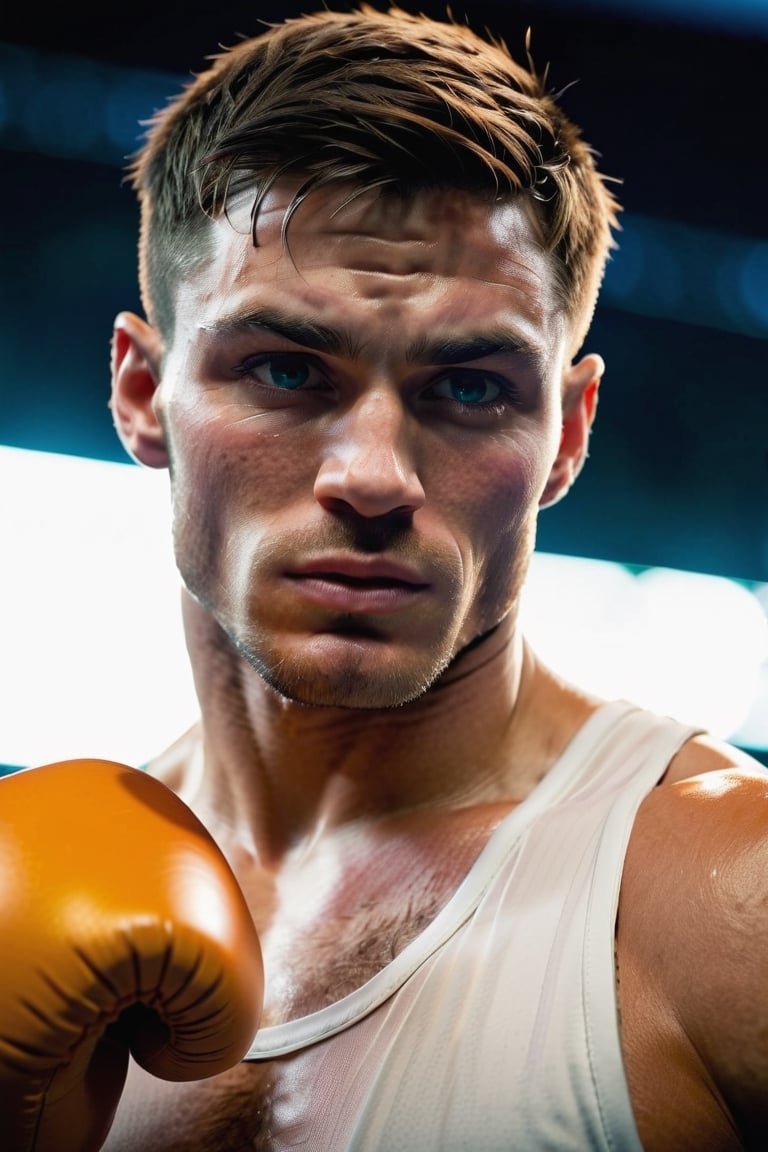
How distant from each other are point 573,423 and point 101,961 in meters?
0.87

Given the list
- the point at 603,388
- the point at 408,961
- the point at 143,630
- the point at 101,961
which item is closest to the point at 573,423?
the point at 408,961

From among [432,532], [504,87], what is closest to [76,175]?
[504,87]

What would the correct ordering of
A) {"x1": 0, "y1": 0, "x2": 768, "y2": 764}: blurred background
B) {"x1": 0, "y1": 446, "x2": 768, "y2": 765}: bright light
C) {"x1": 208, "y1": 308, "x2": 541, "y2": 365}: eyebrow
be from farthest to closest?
{"x1": 0, "y1": 446, "x2": 768, "y2": 765}: bright light < {"x1": 0, "y1": 0, "x2": 768, "y2": 764}: blurred background < {"x1": 208, "y1": 308, "x2": 541, "y2": 365}: eyebrow

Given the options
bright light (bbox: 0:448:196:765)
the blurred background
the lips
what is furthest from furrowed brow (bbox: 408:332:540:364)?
bright light (bbox: 0:448:196:765)

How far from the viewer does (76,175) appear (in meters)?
2.91

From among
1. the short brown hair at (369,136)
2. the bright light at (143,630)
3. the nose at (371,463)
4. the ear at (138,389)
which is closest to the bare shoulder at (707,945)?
the nose at (371,463)

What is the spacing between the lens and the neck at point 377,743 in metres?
1.29

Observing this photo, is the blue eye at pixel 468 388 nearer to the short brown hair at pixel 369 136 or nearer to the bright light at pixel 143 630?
the short brown hair at pixel 369 136

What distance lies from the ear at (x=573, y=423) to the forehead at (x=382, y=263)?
0.21 metres

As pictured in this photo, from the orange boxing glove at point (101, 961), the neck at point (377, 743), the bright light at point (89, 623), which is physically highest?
the orange boxing glove at point (101, 961)

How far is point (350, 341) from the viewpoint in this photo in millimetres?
1154

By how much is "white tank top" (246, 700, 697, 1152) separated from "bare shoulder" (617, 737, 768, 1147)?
0.02 metres

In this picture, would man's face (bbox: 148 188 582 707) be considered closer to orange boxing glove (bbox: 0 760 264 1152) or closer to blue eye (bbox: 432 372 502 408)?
blue eye (bbox: 432 372 502 408)

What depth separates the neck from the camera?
129 cm
